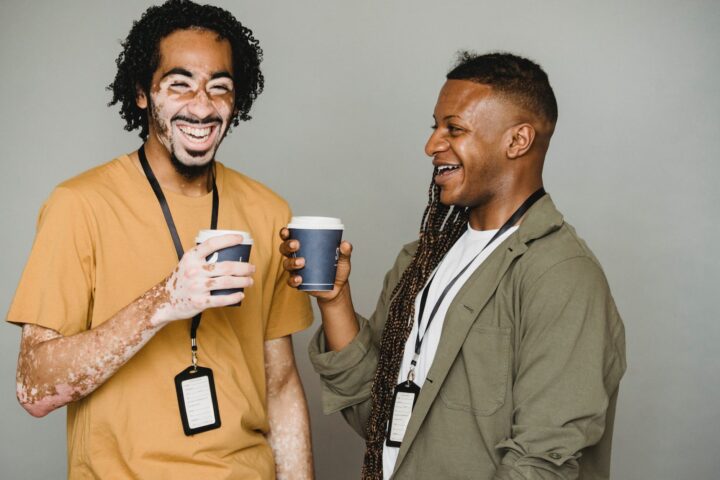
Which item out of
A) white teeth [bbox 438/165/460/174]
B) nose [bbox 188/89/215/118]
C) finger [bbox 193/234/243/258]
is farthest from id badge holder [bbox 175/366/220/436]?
white teeth [bbox 438/165/460/174]

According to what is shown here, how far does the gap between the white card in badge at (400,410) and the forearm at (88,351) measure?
76 cm

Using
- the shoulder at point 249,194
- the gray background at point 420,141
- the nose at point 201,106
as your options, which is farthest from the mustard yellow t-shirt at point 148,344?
the gray background at point 420,141

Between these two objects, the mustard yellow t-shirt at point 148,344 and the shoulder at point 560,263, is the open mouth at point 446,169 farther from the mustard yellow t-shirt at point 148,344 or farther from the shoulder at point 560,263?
the mustard yellow t-shirt at point 148,344

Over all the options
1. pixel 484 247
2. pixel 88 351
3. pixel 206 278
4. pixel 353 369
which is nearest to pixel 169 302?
pixel 206 278

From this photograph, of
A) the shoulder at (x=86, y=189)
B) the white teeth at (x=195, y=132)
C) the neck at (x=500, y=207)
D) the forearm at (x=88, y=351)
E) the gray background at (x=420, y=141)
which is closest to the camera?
the forearm at (x=88, y=351)

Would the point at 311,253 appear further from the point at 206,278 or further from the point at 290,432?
the point at 290,432

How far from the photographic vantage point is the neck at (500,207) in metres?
2.34

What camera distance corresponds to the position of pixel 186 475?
2047mm

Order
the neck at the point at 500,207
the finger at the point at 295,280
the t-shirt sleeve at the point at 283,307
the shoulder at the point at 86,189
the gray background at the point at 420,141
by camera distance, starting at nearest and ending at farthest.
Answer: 1. the shoulder at the point at 86,189
2. the finger at the point at 295,280
3. the neck at the point at 500,207
4. the t-shirt sleeve at the point at 283,307
5. the gray background at the point at 420,141

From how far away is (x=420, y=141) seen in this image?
13.1ft

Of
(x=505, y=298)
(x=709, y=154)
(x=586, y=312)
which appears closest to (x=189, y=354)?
(x=505, y=298)

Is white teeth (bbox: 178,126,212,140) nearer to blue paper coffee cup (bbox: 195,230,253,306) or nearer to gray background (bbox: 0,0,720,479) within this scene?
blue paper coffee cup (bbox: 195,230,253,306)

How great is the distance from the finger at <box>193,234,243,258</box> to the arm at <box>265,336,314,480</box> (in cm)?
71

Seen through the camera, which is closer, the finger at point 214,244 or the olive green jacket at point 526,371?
the finger at point 214,244
